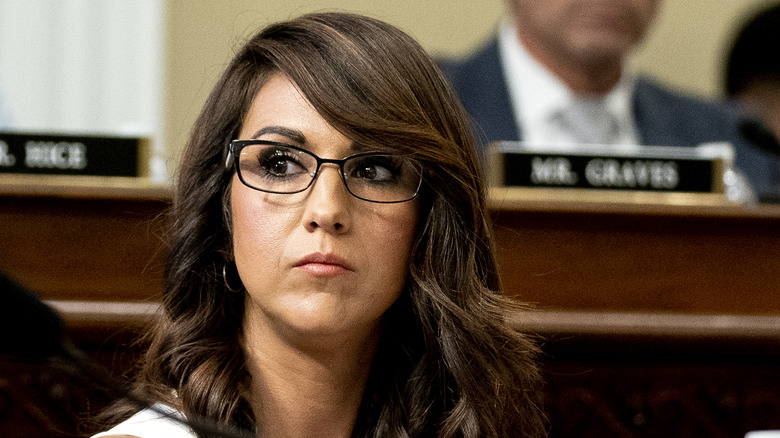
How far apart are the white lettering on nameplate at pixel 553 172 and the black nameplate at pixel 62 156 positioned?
77 cm

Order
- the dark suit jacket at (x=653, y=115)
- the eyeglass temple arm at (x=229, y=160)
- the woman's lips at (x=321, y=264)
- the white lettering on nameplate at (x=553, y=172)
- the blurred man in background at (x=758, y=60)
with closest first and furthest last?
1. the woman's lips at (x=321, y=264)
2. the eyeglass temple arm at (x=229, y=160)
3. the white lettering on nameplate at (x=553, y=172)
4. the dark suit jacket at (x=653, y=115)
5. the blurred man in background at (x=758, y=60)

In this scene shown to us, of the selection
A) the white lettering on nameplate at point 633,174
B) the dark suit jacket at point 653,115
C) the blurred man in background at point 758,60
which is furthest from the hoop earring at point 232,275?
the blurred man in background at point 758,60

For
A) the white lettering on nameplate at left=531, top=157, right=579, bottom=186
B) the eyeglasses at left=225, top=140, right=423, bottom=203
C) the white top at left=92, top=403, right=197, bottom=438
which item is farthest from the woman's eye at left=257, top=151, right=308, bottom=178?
the white lettering on nameplate at left=531, top=157, right=579, bottom=186

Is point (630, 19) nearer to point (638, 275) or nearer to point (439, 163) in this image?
point (638, 275)

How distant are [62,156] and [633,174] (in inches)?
43.4

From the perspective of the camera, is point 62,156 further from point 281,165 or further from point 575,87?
point 575,87

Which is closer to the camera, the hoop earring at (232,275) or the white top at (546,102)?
the hoop earring at (232,275)

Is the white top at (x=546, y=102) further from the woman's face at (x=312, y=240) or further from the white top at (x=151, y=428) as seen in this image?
the white top at (x=151, y=428)

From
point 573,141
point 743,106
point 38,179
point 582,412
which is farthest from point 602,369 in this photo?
point 743,106

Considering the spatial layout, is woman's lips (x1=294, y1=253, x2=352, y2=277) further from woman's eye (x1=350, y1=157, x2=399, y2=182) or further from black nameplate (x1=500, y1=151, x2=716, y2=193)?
black nameplate (x1=500, y1=151, x2=716, y2=193)

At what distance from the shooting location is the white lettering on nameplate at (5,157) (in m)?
1.75

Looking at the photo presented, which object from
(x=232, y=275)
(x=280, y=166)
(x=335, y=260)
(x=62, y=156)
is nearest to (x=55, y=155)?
(x=62, y=156)

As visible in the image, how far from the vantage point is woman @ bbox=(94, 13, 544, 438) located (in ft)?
4.15

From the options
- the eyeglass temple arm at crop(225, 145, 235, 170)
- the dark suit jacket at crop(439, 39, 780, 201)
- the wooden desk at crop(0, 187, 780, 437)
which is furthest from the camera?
the dark suit jacket at crop(439, 39, 780, 201)
